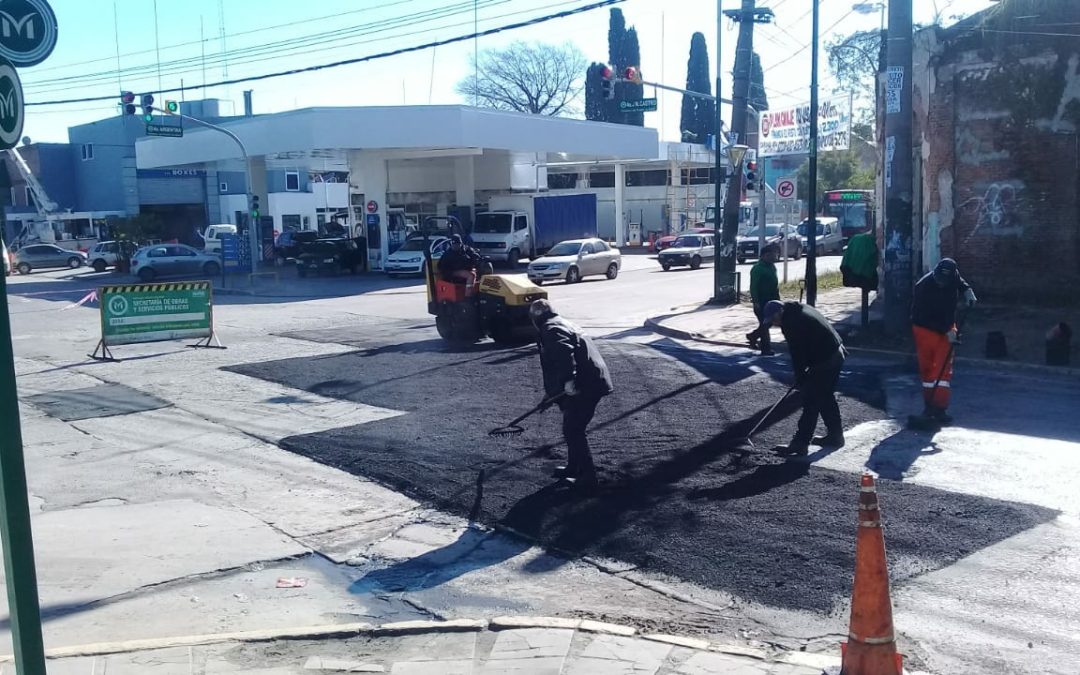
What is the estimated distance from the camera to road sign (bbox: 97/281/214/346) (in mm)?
18141

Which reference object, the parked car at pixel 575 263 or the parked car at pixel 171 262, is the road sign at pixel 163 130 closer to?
the parked car at pixel 171 262

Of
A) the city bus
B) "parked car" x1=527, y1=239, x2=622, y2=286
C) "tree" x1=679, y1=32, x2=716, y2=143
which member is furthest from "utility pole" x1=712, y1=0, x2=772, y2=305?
"tree" x1=679, y1=32, x2=716, y2=143

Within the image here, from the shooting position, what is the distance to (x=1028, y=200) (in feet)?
62.6

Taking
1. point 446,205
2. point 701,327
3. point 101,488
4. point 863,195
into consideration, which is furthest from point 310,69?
point 863,195

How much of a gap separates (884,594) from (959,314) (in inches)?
549

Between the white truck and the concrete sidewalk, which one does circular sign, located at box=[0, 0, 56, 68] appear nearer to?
the concrete sidewalk

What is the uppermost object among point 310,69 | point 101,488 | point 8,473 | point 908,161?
point 310,69

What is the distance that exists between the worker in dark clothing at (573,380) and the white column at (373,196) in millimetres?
33498

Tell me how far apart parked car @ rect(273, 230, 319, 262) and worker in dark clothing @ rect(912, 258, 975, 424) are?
3288cm

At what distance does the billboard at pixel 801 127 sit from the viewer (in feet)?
135

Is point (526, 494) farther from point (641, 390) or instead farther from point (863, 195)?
point (863, 195)

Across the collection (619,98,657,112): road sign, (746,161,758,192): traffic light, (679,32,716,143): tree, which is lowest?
(746,161,758,192): traffic light

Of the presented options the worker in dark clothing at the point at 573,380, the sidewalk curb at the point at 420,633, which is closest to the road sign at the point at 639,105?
the worker in dark clothing at the point at 573,380

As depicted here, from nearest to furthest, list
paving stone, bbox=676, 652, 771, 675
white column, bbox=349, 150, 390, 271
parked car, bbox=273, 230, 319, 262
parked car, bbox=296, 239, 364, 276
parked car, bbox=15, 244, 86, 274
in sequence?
paving stone, bbox=676, 652, 771, 675 < parked car, bbox=296, 239, 364, 276 < white column, bbox=349, 150, 390, 271 < parked car, bbox=273, 230, 319, 262 < parked car, bbox=15, 244, 86, 274
